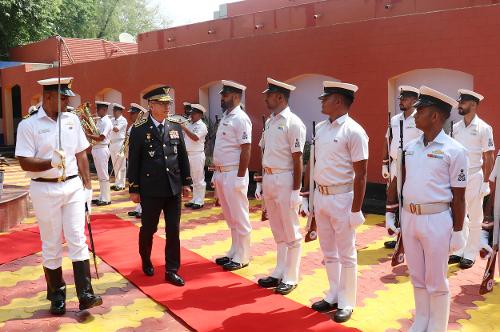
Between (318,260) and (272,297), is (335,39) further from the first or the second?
(272,297)

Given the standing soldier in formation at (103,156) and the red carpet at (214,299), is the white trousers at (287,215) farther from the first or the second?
the standing soldier in formation at (103,156)

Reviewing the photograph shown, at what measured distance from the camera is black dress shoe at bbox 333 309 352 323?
13.9ft

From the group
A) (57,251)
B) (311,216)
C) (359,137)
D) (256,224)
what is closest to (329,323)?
(311,216)

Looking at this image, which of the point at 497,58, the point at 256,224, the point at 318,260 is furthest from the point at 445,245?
the point at 497,58

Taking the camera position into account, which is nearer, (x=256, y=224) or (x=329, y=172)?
(x=329, y=172)

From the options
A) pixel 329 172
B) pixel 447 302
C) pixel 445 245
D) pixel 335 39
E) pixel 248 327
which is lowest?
pixel 248 327

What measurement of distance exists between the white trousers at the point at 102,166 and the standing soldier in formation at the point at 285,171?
5.57 metres

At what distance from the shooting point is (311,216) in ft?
15.7

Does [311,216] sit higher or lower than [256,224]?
higher

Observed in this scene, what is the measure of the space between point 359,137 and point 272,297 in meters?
1.81

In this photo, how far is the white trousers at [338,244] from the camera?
4.27m

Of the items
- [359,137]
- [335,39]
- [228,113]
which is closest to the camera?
[359,137]

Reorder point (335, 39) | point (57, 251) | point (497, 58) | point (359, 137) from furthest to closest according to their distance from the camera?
point (335, 39), point (497, 58), point (57, 251), point (359, 137)

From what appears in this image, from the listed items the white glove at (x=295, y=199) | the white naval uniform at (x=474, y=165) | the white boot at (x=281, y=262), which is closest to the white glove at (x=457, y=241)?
the white glove at (x=295, y=199)
